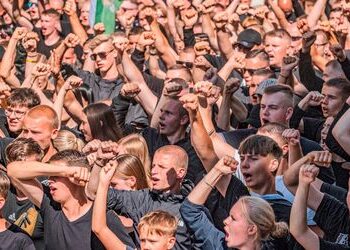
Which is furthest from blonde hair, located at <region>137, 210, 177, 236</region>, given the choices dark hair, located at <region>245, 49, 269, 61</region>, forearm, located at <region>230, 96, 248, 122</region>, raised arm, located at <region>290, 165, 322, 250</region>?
dark hair, located at <region>245, 49, 269, 61</region>

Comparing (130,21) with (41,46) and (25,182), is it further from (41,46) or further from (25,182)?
(25,182)

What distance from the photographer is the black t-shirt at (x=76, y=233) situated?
774 cm

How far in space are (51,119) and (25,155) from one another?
3.88 feet

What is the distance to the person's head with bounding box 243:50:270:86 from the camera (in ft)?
38.2

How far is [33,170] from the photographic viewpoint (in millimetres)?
8031

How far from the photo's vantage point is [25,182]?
27.0ft

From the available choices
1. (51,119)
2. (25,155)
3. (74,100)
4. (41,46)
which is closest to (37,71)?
(74,100)

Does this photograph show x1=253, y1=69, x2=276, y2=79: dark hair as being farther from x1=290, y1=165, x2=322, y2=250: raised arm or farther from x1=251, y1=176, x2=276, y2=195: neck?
x1=290, y1=165, x2=322, y2=250: raised arm

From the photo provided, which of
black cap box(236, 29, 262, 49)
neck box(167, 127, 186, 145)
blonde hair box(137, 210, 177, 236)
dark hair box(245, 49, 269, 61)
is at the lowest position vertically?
black cap box(236, 29, 262, 49)

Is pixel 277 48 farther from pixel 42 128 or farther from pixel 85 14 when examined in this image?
pixel 85 14

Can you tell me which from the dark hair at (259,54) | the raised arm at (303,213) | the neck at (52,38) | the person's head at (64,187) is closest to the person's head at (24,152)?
the person's head at (64,187)

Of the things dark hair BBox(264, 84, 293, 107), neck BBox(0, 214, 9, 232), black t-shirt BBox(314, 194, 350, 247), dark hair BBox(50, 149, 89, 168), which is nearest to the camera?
black t-shirt BBox(314, 194, 350, 247)

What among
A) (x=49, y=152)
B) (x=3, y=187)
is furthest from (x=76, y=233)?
(x=49, y=152)

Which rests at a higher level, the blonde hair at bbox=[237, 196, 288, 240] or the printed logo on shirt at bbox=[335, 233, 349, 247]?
the blonde hair at bbox=[237, 196, 288, 240]
